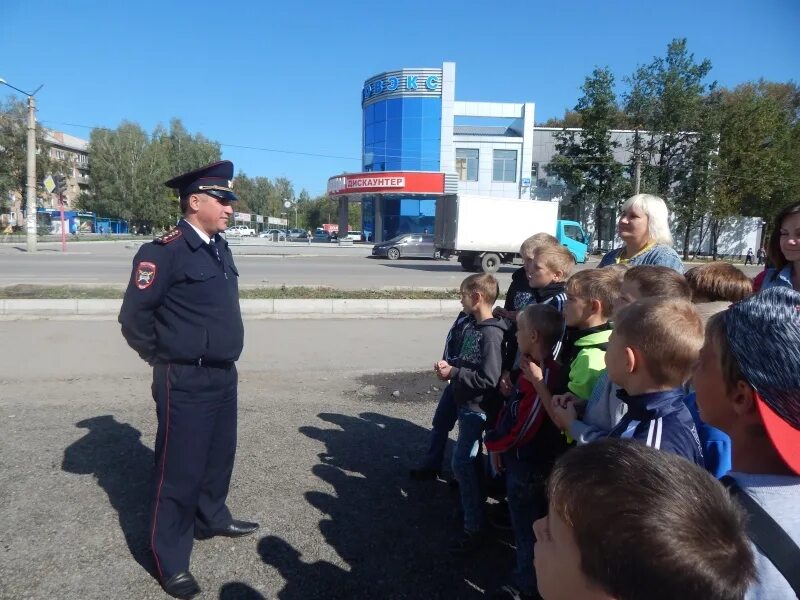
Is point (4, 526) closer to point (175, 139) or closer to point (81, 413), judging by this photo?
point (81, 413)

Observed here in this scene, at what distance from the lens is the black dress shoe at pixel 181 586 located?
2682mm

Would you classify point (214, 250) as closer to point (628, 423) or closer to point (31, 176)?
point (628, 423)

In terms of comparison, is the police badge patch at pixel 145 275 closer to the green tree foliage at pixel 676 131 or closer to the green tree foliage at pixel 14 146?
the green tree foliage at pixel 676 131

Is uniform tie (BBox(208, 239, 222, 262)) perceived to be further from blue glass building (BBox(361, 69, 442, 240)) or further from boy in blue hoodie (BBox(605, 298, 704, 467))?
blue glass building (BBox(361, 69, 442, 240))

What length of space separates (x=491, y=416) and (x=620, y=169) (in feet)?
142

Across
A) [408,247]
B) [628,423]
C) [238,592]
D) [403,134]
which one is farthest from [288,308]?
[403,134]

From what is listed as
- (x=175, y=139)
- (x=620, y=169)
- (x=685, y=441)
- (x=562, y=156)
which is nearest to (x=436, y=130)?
(x=562, y=156)

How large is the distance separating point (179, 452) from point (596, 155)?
44.8 meters

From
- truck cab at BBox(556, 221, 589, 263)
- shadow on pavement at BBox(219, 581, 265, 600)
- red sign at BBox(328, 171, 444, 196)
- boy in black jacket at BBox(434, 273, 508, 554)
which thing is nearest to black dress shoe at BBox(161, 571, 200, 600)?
shadow on pavement at BBox(219, 581, 265, 600)

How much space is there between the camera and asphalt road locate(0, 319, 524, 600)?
2.85 metres

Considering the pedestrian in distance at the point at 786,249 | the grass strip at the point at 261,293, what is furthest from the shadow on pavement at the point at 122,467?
the grass strip at the point at 261,293

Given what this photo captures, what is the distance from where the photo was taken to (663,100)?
134 feet

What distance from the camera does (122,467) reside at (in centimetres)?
404

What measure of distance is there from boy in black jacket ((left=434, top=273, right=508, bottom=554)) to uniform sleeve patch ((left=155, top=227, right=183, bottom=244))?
165cm
